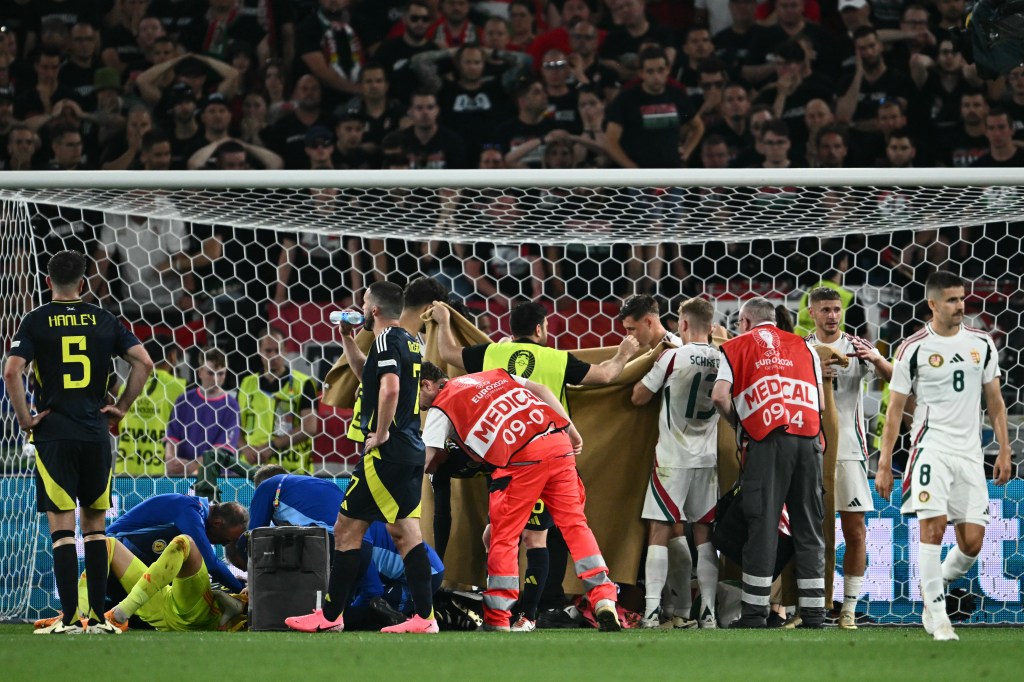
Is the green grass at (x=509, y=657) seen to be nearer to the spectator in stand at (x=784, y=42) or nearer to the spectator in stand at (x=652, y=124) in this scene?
the spectator in stand at (x=652, y=124)

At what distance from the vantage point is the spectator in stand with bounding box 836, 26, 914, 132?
39.5 ft

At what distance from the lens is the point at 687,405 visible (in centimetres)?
745

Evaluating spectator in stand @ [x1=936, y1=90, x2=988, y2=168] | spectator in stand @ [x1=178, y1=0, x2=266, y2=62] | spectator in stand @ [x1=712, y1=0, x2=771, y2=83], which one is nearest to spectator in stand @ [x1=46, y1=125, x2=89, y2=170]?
spectator in stand @ [x1=178, y1=0, x2=266, y2=62]

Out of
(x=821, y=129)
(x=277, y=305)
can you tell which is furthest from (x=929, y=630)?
(x=821, y=129)

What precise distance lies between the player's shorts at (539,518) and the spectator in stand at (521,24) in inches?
284

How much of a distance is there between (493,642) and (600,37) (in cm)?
863

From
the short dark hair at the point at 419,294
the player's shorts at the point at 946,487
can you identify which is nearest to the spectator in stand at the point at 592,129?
the short dark hair at the point at 419,294

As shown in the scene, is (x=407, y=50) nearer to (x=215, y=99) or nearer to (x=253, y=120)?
(x=253, y=120)

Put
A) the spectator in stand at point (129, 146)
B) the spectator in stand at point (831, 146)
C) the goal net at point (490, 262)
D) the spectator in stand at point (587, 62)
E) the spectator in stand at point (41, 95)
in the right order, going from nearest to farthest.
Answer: the goal net at point (490, 262), the spectator in stand at point (831, 146), the spectator in stand at point (129, 146), the spectator in stand at point (587, 62), the spectator in stand at point (41, 95)

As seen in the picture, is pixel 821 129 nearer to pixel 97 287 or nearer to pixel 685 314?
pixel 685 314

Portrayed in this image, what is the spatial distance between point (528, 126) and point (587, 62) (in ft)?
3.82

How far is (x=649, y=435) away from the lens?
7.75 metres

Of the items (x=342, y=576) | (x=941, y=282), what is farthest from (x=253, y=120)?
(x=941, y=282)

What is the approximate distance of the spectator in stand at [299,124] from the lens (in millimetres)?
12320
